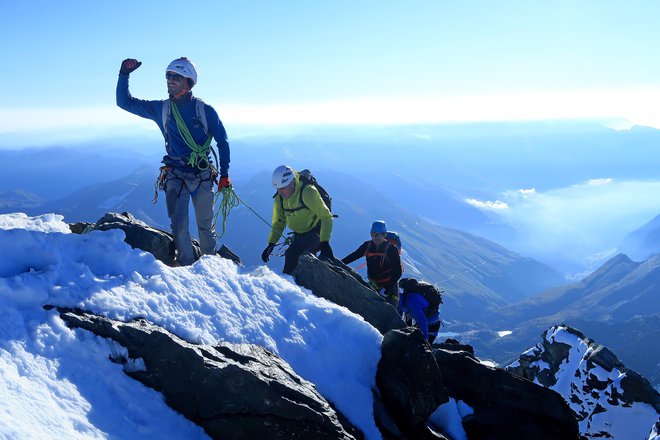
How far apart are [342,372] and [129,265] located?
17.8 ft

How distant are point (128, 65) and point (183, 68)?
202cm

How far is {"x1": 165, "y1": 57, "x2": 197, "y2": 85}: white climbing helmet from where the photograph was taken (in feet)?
42.2

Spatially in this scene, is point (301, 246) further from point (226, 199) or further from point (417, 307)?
point (417, 307)

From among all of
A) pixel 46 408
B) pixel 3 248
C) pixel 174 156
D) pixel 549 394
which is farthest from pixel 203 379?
pixel 549 394

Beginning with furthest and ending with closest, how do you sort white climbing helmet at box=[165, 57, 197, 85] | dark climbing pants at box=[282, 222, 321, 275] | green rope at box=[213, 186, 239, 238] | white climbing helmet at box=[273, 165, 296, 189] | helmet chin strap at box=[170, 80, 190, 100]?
dark climbing pants at box=[282, 222, 321, 275] → white climbing helmet at box=[273, 165, 296, 189] → green rope at box=[213, 186, 239, 238] → helmet chin strap at box=[170, 80, 190, 100] → white climbing helmet at box=[165, 57, 197, 85]

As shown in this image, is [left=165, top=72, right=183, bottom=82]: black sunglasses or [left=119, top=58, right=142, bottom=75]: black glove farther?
[left=119, top=58, right=142, bottom=75]: black glove

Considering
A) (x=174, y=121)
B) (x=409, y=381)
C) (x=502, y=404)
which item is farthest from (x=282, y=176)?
(x=502, y=404)

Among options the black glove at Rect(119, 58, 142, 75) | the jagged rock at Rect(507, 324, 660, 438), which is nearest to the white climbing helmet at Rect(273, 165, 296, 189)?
the black glove at Rect(119, 58, 142, 75)

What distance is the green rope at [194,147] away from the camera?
13.6m

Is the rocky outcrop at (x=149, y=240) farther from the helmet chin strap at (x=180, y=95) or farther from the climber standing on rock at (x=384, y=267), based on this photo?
the climber standing on rock at (x=384, y=267)

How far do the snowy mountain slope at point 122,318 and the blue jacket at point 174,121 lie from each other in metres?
3.50

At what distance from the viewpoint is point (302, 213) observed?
17.4 metres

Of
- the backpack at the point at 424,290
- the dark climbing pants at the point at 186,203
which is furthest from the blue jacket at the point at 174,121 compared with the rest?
the backpack at the point at 424,290

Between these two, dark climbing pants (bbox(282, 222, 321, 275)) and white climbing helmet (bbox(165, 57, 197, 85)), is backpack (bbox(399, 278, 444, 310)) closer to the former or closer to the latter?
dark climbing pants (bbox(282, 222, 321, 275))
